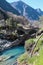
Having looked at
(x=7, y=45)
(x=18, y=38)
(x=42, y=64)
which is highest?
(x=18, y=38)

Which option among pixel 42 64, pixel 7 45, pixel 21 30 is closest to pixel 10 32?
pixel 21 30

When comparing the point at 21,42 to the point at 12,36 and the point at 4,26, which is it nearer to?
the point at 12,36

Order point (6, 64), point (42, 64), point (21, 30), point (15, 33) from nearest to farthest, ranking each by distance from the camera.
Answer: point (42, 64), point (6, 64), point (15, 33), point (21, 30)

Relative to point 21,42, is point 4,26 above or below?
above

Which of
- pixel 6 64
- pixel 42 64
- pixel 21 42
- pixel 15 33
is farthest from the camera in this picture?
pixel 15 33

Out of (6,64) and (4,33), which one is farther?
(4,33)

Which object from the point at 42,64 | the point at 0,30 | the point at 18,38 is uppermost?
the point at 0,30

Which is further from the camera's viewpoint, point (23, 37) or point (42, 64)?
point (23, 37)

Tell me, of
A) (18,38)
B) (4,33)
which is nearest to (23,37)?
(18,38)

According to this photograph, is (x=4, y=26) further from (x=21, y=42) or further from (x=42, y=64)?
(x=42, y=64)
